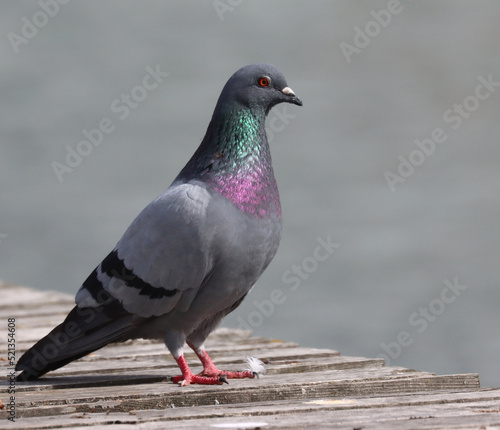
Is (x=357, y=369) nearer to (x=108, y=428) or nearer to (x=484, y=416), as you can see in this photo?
(x=484, y=416)

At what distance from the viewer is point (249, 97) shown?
463 cm

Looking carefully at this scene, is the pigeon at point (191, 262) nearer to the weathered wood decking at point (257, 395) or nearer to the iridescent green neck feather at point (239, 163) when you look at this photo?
the iridescent green neck feather at point (239, 163)

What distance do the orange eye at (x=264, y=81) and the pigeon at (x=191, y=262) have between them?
0.73 ft

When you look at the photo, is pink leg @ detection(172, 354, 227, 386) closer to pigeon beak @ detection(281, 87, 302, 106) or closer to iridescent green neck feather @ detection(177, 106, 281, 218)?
iridescent green neck feather @ detection(177, 106, 281, 218)

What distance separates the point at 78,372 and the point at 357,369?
147 cm

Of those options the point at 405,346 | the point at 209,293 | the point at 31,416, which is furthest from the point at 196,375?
the point at 405,346

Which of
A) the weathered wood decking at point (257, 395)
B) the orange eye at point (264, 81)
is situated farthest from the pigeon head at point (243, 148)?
the weathered wood decking at point (257, 395)


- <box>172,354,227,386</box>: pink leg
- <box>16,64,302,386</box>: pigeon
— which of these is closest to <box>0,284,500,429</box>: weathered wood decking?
<box>172,354,227,386</box>: pink leg

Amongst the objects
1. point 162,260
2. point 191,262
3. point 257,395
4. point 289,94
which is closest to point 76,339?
point 162,260

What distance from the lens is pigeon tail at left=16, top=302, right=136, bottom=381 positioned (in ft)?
14.2

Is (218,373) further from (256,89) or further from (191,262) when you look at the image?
(256,89)

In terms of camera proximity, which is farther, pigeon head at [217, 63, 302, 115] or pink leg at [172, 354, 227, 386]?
pigeon head at [217, 63, 302, 115]

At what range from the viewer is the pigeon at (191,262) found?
13.8 feet

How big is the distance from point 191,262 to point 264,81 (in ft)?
3.75
